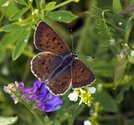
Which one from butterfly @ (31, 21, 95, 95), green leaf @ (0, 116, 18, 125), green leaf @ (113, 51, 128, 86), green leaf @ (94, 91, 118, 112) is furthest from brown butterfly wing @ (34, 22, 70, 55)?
green leaf @ (94, 91, 118, 112)

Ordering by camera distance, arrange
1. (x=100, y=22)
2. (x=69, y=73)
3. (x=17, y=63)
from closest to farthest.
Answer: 1. (x=69, y=73)
2. (x=100, y=22)
3. (x=17, y=63)

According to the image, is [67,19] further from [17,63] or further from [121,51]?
[17,63]

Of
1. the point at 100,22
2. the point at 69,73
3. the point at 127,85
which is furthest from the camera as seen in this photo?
the point at 127,85

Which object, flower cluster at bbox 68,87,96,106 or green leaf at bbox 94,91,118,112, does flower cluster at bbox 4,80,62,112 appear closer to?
flower cluster at bbox 68,87,96,106

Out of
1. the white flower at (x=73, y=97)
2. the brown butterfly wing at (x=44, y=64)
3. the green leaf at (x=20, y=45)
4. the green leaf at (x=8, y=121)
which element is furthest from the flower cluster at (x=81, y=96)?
the green leaf at (x=8, y=121)

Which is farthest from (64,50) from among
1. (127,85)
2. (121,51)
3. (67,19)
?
(127,85)

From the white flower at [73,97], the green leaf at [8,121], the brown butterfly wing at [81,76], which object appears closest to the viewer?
the brown butterfly wing at [81,76]

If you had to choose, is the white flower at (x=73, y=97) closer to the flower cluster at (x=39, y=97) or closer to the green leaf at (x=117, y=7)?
the flower cluster at (x=39, y=97)
